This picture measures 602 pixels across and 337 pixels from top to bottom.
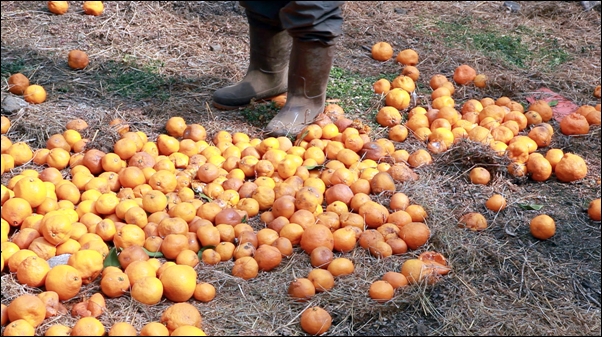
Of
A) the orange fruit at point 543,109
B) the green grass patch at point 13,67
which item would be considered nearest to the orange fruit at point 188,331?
the orange fruit at point 543,109

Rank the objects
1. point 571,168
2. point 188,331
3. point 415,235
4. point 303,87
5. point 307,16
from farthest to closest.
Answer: point 303,87 < point 307,16 < point 571,168 < point 415,235 < point 188,331

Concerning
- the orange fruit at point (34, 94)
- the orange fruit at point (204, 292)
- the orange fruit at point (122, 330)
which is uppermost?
the orange fruit at point (122, 330)

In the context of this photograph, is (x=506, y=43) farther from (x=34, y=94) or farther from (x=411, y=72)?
(x=34, y=94)

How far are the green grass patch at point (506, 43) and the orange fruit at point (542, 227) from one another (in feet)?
8.09

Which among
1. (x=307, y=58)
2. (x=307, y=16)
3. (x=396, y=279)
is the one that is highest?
(x=307, y=16)

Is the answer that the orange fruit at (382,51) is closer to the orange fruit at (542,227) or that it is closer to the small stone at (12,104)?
the orange fruit at (542,227)

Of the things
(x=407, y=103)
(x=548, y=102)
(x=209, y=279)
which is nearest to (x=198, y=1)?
(x=407, y=103)

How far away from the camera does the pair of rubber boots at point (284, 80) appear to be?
13.7ft

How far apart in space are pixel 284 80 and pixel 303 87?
0.59 meters

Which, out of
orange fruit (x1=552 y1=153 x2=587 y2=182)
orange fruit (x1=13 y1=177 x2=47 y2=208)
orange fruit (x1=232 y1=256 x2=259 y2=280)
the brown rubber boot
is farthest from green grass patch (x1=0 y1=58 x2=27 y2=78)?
orange fruit (x1=552 y1=153 x2=587 y2=182)

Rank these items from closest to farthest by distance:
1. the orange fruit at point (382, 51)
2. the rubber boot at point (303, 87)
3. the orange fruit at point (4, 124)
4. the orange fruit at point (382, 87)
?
the orange fruit at point (4, 124), the rubber boot at point (303, 87), the orange fruit at point (382, 87), the orange fruit at point (382, 51)

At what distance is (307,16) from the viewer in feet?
12.8

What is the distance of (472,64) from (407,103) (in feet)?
3.62

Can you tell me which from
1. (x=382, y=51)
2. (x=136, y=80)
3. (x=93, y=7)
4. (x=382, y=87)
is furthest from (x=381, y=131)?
(x=93, y=7)
